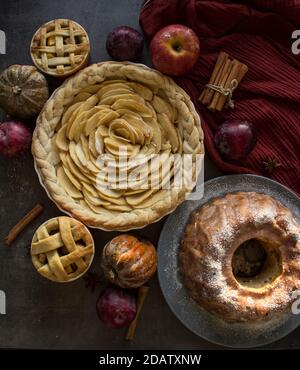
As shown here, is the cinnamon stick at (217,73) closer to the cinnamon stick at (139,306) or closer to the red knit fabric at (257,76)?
the red knit fabric at (257,76)

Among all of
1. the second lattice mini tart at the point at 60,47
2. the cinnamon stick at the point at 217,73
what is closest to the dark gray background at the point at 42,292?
the second lattice mini tart at the point at 60,47

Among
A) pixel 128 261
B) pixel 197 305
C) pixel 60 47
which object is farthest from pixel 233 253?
pixel 60 47

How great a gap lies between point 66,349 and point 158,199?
70cm

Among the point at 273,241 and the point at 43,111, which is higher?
the point at 43,111

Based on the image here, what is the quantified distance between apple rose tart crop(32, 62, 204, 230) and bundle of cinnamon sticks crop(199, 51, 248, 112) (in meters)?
0.12

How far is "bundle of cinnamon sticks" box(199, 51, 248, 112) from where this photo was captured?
76.0 inches

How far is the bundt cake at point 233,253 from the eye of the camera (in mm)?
1801

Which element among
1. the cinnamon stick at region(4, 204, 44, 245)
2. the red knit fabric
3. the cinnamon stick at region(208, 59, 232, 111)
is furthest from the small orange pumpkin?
the cinnamon stick at region(208, 59, 232, 111)

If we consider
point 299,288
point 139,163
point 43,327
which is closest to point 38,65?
point 139,163

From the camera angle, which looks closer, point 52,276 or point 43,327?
point 52,276

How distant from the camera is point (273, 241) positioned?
6.06 ft

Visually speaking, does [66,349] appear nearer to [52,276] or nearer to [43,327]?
[43,327]

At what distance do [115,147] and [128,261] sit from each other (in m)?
0.41

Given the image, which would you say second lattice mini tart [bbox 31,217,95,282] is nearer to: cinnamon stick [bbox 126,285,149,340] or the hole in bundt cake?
cinnamon stick [bbox 126,285,149,340]
